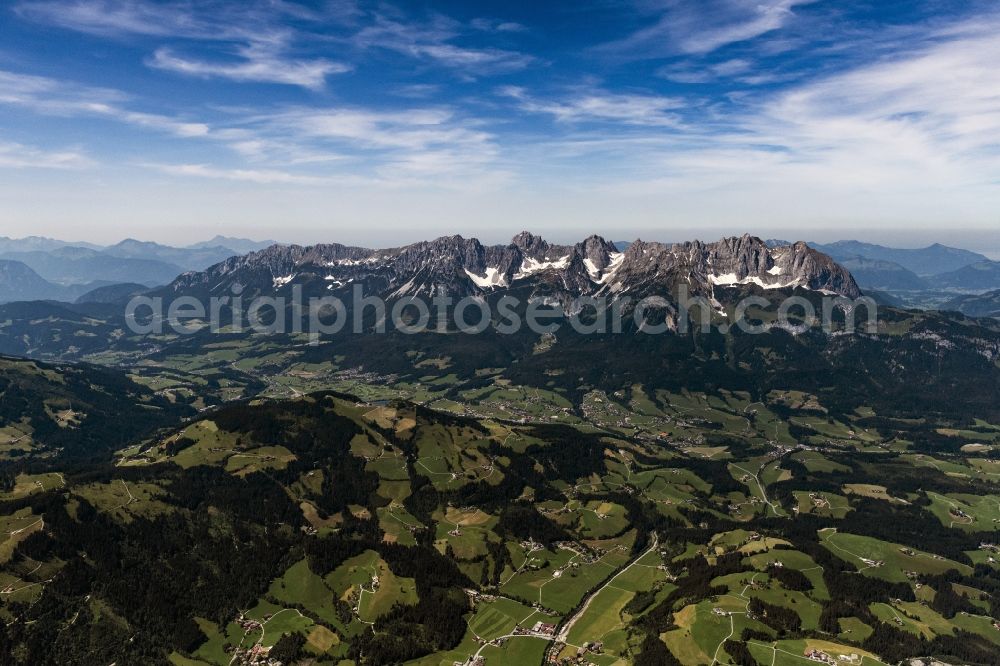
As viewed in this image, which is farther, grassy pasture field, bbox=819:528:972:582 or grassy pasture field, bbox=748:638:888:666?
grassy pasture field, bbox=819:528:972:582

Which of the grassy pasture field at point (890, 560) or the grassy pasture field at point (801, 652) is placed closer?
the grassy pasture field at point (801, 652)

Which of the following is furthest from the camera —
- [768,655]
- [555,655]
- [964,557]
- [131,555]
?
[964,557]

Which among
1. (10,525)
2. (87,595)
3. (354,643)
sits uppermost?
(10,525)

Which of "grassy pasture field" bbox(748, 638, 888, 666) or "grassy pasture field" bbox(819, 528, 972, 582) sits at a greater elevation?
"grassy pasture field" bbox(748, 638, 888, 666)

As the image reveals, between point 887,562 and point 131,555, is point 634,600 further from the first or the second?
point 131,555

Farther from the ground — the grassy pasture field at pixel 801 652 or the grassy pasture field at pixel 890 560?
the grassy pasture field at pixel 801 652

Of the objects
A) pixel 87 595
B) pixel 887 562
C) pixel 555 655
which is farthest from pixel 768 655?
pixel 87 595

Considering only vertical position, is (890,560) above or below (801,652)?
below

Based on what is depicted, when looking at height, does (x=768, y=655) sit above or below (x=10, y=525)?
below

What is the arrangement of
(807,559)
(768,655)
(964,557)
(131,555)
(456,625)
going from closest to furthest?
(768,655), (456,625), (131,555), (807,559), (964,557)

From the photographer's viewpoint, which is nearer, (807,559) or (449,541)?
(807,559)

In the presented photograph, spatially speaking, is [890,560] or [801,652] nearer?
[801,652]
